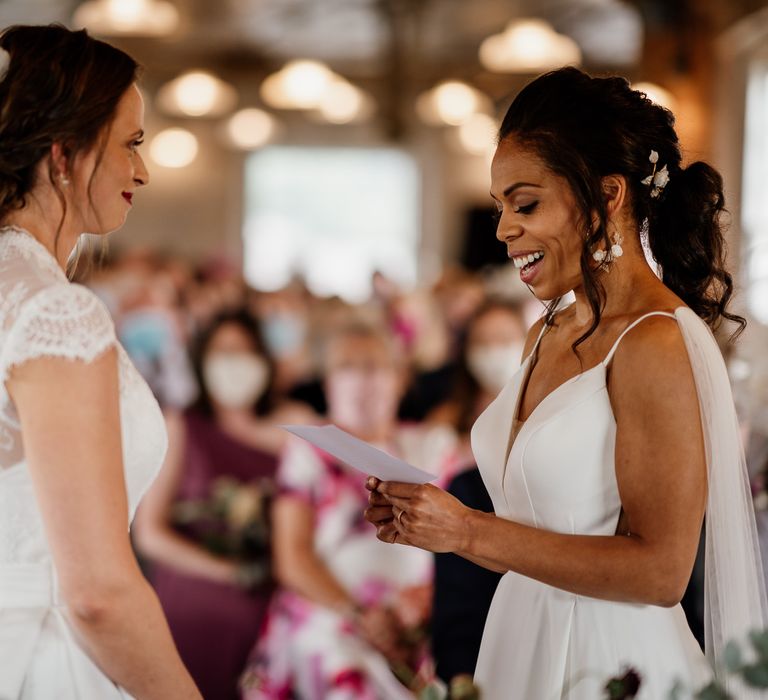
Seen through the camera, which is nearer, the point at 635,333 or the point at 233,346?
the point at 635,333

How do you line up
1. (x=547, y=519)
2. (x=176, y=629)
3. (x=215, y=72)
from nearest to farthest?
(x=547, y=519) → (x=176, y=629) → (x=215, y=72)

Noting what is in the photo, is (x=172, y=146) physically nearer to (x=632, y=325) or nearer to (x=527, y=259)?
(x=527, y=259)

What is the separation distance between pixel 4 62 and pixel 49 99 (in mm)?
80

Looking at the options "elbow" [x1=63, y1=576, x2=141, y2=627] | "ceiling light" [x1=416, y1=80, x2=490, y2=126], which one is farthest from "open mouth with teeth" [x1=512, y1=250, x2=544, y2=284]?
"ceiling light" [x1=416, y1=80, x2=490, y2=126]

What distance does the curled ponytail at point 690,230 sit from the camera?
184cm

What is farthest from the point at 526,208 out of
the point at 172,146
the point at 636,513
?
the point at 172,146

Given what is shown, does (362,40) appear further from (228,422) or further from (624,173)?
(624,173)

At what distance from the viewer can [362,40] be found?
1370cm

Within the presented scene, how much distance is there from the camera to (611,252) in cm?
178

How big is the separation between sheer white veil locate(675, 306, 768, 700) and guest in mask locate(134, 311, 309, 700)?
246 centimetres

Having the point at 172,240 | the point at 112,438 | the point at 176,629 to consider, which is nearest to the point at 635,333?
the point at 112,438

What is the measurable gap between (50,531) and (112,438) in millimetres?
147

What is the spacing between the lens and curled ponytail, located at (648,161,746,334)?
1841 millimetres

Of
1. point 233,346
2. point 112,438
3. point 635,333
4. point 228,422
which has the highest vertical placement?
point 635,333
